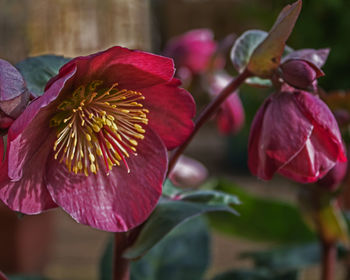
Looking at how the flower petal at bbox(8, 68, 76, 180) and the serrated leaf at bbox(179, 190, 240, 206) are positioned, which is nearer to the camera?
the flower petal at bbox(8, 68, 76, 180)

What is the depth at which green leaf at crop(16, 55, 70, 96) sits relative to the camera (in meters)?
0.31

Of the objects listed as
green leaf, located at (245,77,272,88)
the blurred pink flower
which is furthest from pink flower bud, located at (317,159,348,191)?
the blurred pink flower

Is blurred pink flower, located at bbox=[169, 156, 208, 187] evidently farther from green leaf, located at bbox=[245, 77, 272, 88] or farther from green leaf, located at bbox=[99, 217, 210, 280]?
green leaf, located at bbox=[245, 77, 272, 88]

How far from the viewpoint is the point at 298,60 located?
11.7 inches

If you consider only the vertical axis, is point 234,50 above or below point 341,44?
above

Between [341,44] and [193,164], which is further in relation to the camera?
[341,44]

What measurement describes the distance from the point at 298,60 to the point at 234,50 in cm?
6

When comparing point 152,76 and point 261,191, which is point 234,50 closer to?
point 152,76

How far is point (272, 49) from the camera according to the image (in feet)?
1.02

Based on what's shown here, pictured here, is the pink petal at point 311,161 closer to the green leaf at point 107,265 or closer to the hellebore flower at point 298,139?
the hellebore flower at point 298,139

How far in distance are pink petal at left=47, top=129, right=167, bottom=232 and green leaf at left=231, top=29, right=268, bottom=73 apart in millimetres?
80

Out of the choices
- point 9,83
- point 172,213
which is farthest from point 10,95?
point 172,213

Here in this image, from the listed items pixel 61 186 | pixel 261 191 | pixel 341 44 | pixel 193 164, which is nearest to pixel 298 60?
pixel 61 186

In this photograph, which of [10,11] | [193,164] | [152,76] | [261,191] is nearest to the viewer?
[152,76]
